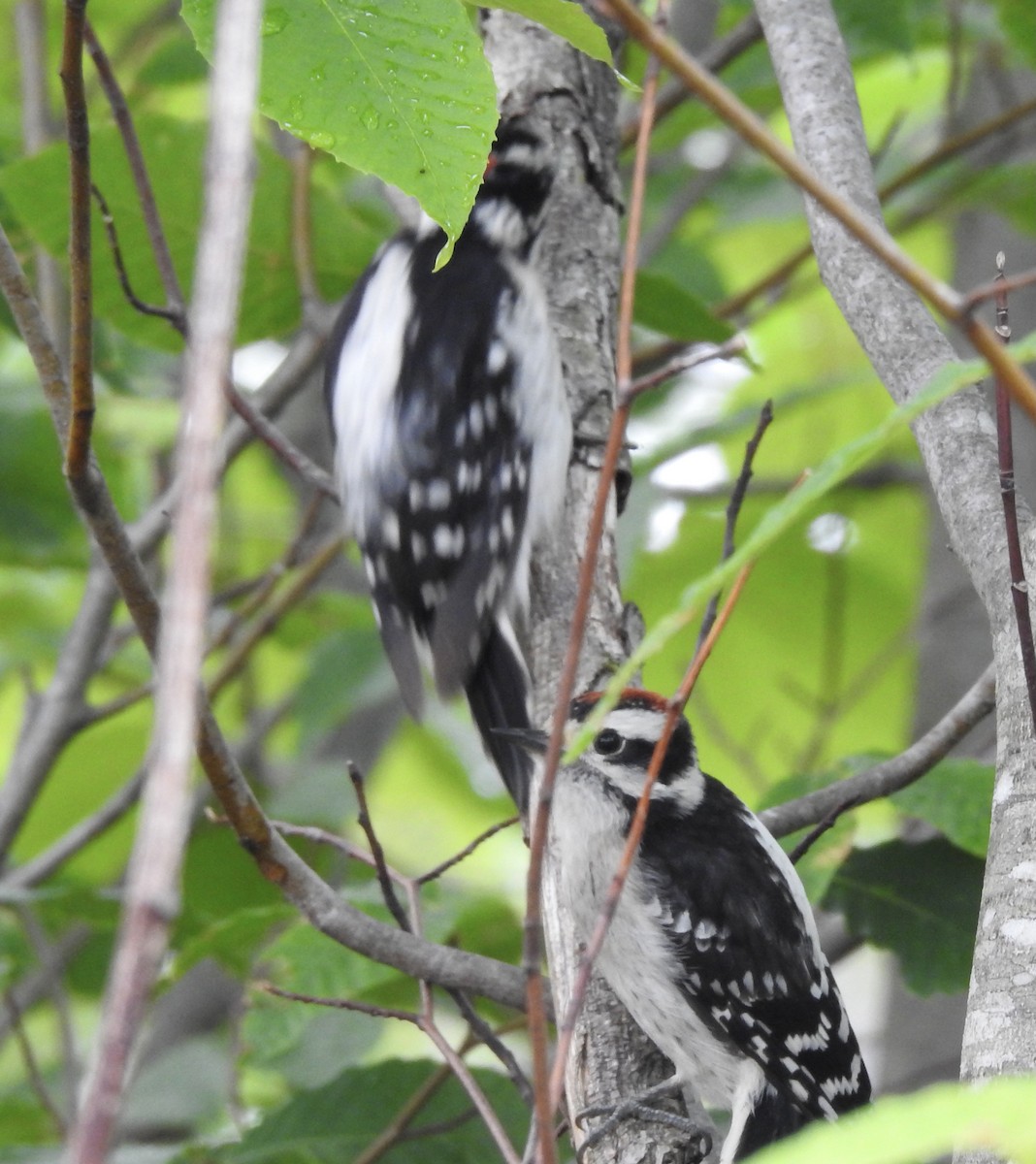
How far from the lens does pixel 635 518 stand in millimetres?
2969

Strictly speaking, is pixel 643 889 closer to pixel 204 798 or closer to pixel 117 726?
pixel 204 798

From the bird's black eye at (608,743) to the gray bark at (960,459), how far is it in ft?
2.58

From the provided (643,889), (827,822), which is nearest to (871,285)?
(827,822)

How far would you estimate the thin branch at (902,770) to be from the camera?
179cm

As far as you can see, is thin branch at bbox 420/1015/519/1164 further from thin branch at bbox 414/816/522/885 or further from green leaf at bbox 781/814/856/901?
green leaf at bbox 781/814/856/901

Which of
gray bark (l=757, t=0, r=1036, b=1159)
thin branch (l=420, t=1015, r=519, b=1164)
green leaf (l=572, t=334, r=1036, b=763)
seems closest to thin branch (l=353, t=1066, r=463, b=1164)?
thin branch (l=420, t=1015, r=519, b=1164)

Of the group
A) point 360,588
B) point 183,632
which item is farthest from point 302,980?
point 360,588

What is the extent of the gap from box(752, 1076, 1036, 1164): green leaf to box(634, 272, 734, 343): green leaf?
2.12m

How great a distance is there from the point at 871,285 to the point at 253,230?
147 cm

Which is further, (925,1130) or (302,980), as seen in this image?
(302,980)

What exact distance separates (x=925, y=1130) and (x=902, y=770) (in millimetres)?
1378

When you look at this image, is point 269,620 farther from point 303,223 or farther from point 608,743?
point 608,743

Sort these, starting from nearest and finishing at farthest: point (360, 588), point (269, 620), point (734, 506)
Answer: point (734, 506), point (269, 620), point (360, 588)

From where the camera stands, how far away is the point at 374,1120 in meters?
2.37
